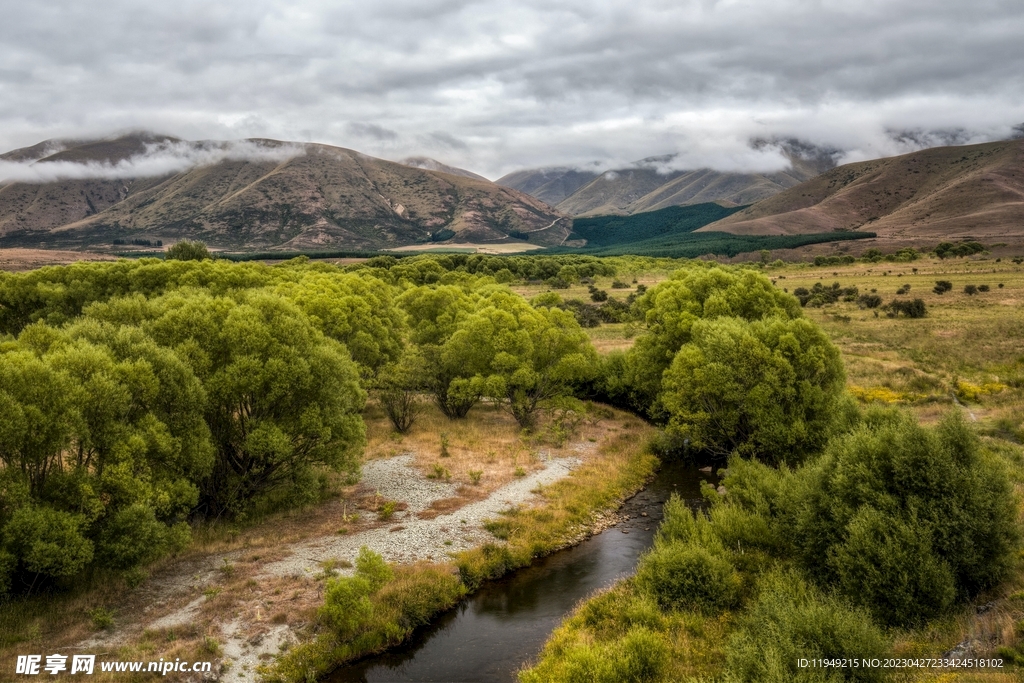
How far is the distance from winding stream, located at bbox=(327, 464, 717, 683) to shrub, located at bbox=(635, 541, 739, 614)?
11.7ft

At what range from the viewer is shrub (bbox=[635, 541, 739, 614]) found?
22078mm

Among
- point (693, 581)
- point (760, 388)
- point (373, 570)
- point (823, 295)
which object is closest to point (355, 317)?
point (373, 570)

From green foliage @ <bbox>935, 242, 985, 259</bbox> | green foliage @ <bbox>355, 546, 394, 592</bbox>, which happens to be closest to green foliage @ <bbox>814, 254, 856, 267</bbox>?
green foliage @ <bbox>935, 242, 985, 259</bbox>

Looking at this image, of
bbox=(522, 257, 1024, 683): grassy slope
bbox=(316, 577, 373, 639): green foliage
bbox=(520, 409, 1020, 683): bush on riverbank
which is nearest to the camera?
bbox=(520, 409, 1020, 683): bush on riverbank

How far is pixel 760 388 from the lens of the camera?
3362cm

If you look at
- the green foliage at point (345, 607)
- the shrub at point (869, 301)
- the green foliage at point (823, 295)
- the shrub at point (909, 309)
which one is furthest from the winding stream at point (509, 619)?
the green foliage at point (823, 295)

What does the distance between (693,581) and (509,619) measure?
25.3 feet

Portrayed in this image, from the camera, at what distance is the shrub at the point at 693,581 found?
22.1 meters

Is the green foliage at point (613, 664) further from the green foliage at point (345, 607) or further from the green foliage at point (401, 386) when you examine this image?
the green foliage at point (401, 386)

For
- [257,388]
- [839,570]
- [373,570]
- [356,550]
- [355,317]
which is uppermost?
[355,317]

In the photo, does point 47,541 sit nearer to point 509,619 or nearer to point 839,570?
point 509,619

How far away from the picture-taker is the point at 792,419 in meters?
33.4

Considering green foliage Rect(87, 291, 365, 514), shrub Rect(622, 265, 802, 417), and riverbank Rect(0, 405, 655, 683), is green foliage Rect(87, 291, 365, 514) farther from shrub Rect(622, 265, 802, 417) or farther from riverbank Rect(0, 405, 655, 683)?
shrub Rect(622, 265, 802, 417)

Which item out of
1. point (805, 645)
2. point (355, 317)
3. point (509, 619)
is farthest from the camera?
point (355, 317)
